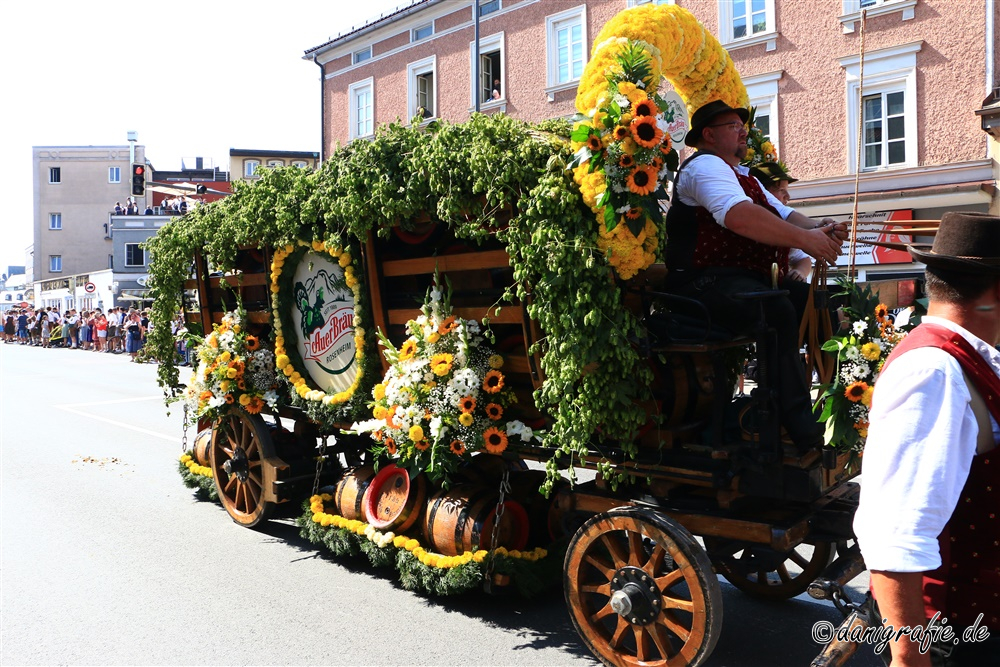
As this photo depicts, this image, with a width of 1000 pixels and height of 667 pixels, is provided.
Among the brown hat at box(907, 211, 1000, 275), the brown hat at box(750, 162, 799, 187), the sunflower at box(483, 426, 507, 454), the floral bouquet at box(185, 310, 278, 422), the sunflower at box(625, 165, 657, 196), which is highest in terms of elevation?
the brown hat at box(750, 162, 799, 187)

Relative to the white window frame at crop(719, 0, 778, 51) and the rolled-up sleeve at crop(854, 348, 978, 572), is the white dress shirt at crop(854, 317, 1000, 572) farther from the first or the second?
the white window frame at crop(719, 0, 778, 51)

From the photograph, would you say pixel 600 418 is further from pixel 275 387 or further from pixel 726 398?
pixel 275 387

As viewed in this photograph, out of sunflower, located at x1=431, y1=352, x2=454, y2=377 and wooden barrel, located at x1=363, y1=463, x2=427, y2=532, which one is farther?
wooden barrel, located at x1=363, y1=463, x2=427, y2=532

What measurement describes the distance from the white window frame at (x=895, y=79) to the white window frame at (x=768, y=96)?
1.40 metres

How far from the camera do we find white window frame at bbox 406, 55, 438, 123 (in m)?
22.6

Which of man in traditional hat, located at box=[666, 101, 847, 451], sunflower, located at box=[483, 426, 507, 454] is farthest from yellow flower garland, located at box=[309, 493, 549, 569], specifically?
man in traditional hat, located at box=[666, 101, 847, 451]

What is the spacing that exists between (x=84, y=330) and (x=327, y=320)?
30.6m

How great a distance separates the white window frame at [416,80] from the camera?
22.6m

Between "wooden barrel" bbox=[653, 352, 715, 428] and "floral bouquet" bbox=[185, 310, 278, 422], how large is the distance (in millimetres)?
3183

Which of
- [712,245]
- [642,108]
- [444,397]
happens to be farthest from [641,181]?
[444,397]

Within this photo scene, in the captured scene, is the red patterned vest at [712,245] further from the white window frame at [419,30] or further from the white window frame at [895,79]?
the white window frame at [419,30]

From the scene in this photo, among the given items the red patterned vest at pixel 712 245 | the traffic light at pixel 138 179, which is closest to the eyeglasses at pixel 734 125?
the red patterned vest at pixel 712 245

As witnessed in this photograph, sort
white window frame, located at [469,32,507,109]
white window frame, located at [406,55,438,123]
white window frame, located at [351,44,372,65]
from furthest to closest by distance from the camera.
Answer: white window frame, located at [351,44,372,65] < white window frame, located at [406,55,438,123] < white window frame, located at [469,32,507,109]

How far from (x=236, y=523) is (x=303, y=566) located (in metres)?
1.21
